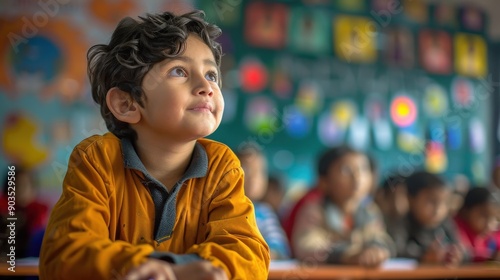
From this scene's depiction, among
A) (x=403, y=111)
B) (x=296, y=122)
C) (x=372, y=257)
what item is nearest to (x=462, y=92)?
(x=403, y=111)

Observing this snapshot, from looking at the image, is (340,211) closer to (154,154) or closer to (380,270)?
(380,270)

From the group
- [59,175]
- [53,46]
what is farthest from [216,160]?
[53,46]

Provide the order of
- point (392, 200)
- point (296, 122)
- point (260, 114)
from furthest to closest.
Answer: point (392, 200)
point (296, 122)
point (260, 114)

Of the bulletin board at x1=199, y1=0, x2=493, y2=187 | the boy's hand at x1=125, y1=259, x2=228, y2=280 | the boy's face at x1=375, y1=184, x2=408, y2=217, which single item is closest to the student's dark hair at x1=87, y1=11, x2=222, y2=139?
the boy's hand at x1=125, y1=259, x2=228, y2=280

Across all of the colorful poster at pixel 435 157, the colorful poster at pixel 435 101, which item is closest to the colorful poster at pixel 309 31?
the colorful poster at pixel 435 101

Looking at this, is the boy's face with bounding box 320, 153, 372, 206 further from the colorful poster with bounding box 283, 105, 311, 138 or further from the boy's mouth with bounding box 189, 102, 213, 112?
the boy's mouth with bounding box 189, 102, 213, 112

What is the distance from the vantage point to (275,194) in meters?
2.08

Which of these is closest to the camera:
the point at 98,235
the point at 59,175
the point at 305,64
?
the point at 98,235

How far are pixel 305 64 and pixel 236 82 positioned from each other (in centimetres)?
29

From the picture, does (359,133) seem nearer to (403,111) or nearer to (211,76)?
(403,111)

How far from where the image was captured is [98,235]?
2.48 feet

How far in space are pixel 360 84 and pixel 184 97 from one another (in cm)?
151

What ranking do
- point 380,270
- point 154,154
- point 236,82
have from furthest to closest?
1. point 236,82
2. point 380,270
3. point 154,154

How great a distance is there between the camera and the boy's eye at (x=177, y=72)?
83 cm
